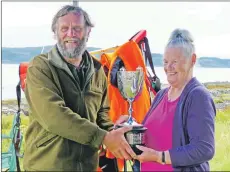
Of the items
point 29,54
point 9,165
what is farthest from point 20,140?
point 29,54

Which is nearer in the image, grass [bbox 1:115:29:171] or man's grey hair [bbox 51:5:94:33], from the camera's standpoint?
man's grey hair [bbox 51:5:94:33]

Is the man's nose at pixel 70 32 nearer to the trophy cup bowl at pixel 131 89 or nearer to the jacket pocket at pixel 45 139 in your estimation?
the trophy cup bowl at pixel 131 89

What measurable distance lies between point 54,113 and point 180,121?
20.5 inches

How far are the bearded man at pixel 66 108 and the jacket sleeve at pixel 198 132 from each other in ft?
0.98

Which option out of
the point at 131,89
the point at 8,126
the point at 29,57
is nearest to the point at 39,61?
the point at 131,89

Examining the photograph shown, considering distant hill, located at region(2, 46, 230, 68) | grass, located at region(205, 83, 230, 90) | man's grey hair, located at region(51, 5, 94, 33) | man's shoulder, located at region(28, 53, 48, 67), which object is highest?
man's grey hair, located at region(51, 5, 94, 33)

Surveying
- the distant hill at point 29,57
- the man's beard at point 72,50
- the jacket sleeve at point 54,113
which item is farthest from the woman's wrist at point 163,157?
the distant hill at point 29,57

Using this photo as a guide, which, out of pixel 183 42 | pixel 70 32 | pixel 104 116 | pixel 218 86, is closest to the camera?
pixel 183 42

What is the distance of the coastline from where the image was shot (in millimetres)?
2646

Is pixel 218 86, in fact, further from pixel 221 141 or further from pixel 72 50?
pixel 72 50

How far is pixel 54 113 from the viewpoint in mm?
1725

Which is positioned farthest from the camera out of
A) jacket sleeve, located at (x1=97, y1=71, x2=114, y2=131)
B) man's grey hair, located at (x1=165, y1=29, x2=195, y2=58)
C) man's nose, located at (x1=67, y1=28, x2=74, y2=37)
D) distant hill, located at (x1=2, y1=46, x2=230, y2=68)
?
distant hill, located at (x1=2, y1=46, x2=230, y2=68)

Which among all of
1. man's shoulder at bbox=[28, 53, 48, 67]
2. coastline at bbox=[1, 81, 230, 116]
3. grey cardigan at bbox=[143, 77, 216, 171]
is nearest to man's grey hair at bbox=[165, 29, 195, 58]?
grey cardigan at bbox=[143, 77, 216, 171]

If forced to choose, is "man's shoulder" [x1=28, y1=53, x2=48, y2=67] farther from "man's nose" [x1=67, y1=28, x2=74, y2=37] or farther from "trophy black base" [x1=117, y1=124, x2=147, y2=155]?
"trophy black base" [x1=117, y1=124, x2=147, y2=155]
